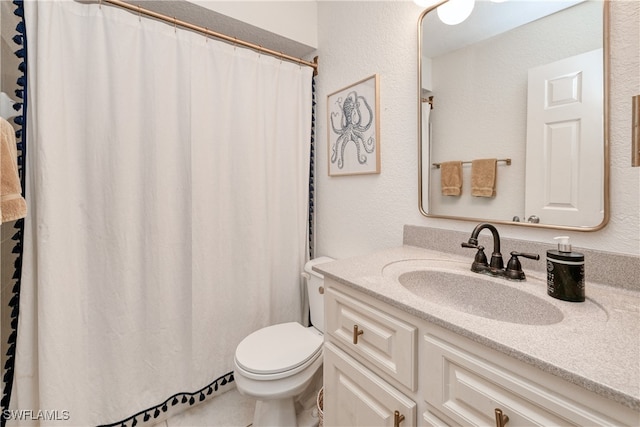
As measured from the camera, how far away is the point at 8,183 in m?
0.87

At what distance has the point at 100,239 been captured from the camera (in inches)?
49.2

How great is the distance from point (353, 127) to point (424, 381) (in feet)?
4.22

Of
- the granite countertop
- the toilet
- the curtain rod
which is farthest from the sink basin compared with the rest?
the curtain rod

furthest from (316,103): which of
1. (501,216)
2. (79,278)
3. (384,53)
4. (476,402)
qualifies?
(476,402)

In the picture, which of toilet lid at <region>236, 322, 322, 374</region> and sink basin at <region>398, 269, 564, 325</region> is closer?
sink basin at <region>398, 269, 564, 325</region>

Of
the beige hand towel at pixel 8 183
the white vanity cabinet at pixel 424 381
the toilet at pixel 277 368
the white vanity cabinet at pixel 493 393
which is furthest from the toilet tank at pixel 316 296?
the beige hand towel at pixel 8 183

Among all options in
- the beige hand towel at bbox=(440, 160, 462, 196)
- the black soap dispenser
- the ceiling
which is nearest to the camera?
the black soap dispenser

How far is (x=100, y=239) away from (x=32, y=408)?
0.74 metres

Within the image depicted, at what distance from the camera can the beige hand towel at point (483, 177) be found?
3.44ft

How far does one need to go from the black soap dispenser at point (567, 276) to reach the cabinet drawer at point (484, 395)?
1.08ft

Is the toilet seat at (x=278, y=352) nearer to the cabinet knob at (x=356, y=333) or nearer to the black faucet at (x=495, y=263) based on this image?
the cabinet knob at (x=356, y=333)

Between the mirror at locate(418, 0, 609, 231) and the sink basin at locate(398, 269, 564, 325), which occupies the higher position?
the mirror at locate(418, 0, 609, 231)

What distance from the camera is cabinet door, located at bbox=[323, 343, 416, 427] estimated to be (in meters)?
0.74

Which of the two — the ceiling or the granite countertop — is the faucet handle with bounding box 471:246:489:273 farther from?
the ceiling
